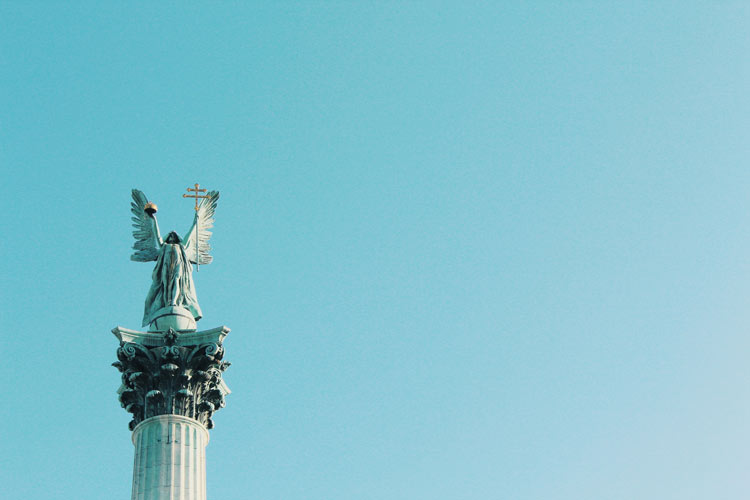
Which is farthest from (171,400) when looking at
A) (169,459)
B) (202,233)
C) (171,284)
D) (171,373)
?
(202,233)

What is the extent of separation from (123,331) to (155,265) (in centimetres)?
374

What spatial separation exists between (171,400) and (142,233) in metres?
6.88

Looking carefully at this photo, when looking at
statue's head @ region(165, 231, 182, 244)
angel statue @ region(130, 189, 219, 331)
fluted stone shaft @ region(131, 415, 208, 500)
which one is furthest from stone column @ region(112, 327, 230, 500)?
statue's head @ region(165, 231, 182, 244)

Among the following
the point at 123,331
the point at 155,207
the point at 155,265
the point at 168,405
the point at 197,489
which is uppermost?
the point at 155,207

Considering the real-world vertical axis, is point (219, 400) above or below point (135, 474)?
above

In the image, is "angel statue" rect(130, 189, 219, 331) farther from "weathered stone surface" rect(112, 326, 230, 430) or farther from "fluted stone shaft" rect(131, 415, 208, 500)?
"fluted stone shaft" rect(131, 415, 208, 500)

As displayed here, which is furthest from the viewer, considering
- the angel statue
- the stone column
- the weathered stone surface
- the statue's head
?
the statue's head

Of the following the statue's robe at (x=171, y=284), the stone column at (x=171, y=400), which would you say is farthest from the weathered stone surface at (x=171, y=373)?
the statue's robe at (x=171, y=284)

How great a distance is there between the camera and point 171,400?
28812 mm

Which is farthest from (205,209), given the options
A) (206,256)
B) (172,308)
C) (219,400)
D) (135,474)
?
(135,474)

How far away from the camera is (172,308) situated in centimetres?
3081

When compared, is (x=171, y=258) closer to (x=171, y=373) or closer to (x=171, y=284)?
(x=171, y=284)

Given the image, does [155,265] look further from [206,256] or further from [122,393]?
[122,393]

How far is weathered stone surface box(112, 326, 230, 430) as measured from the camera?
28828 millimetres
